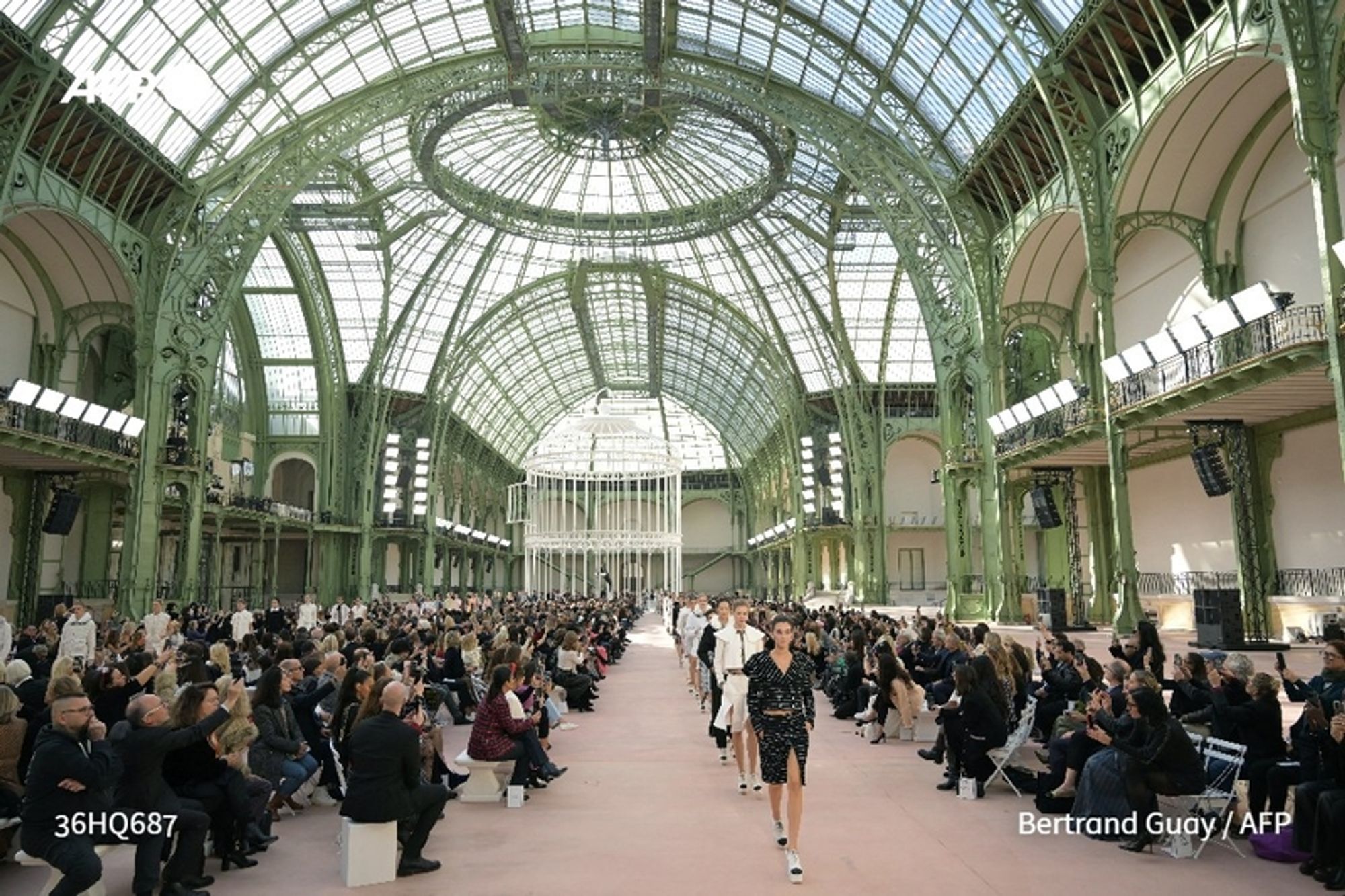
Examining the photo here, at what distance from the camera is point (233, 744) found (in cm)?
723

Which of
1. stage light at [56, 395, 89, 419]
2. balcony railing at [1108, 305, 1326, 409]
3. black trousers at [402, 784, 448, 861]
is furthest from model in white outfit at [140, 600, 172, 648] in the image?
balcony railing at [1108, 305, 1326, 409]

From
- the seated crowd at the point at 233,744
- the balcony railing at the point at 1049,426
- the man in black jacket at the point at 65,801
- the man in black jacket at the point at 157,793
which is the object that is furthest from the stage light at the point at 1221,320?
the man in black jacket at the point at 65,801

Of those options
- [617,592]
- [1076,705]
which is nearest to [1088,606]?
[617,592]

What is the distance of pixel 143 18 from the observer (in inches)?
943

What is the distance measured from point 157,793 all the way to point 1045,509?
25.4 m

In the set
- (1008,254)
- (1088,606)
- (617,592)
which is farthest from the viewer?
(617,592)

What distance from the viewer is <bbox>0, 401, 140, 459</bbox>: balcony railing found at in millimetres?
23953

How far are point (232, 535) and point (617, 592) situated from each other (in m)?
20.2

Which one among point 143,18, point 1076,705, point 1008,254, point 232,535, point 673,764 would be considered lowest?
point 673,764

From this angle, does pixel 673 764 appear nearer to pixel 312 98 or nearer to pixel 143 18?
pixel 143 18

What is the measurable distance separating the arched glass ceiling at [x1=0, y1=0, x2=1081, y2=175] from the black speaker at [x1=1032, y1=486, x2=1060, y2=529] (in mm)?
10765

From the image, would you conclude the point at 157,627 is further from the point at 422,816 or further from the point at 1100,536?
the point at 1100,536

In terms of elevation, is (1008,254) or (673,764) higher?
(1008,254)

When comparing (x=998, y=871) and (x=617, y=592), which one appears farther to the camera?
(x=617, y=592)
